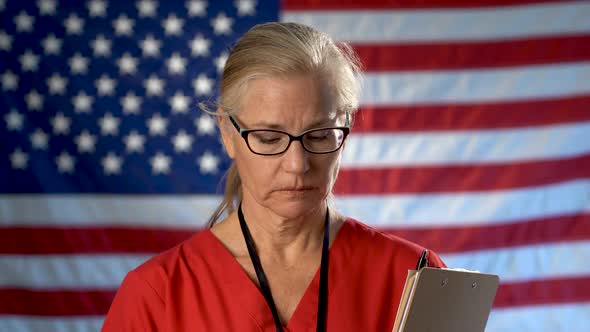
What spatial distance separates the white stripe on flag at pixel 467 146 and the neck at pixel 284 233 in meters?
1.41

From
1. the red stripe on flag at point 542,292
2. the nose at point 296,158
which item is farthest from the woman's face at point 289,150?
the red stripe on flag at point 542,292

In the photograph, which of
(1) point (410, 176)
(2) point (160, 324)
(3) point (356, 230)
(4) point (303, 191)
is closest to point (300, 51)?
(4) point (303, 191)

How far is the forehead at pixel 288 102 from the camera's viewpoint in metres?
1.34

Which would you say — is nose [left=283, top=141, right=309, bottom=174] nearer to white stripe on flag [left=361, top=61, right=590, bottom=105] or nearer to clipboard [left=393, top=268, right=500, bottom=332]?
clipboard [left=393, top=268, right=500, bottom=332]

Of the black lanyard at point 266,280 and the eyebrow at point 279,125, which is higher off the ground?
the eyebrow at point 279,125

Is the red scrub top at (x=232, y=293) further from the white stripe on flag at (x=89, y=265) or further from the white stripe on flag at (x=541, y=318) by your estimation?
the white stripe on flag at (x=541, y=318)

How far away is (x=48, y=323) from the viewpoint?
9.42ft

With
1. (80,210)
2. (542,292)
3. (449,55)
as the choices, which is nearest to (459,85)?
(449,55)

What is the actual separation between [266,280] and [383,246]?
0.25 metres

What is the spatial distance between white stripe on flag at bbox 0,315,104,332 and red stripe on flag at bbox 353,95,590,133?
120 centimetres

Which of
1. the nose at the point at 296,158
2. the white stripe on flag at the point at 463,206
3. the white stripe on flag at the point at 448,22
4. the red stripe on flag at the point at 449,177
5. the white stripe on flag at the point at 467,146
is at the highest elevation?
the white stripe on flag at the point at 448,22

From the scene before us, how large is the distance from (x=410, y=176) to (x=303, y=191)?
1.66 meters

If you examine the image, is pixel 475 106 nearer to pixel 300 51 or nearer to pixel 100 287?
pixel 100 287

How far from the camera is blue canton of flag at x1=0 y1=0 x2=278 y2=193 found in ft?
9.30
